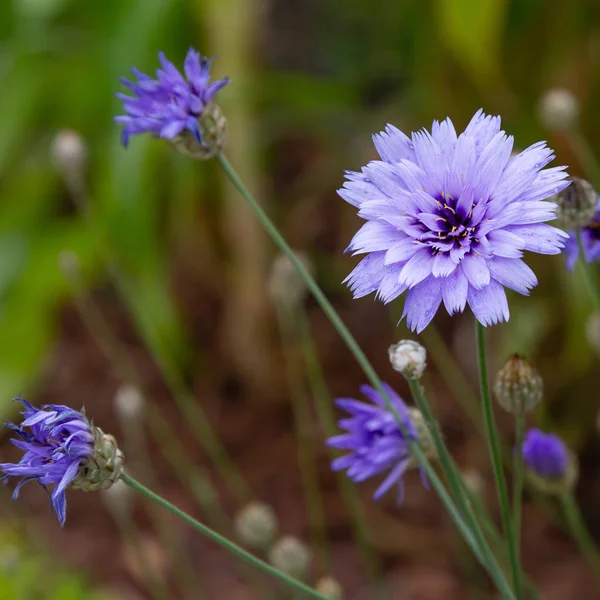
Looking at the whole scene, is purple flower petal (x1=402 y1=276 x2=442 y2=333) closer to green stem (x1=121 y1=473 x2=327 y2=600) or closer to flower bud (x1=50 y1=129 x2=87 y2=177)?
green stem (x1=121 y1=473 x2=327 y2=600)

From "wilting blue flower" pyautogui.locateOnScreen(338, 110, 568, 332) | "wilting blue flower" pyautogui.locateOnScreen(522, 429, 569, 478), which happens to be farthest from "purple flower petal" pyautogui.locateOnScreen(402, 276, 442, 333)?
"wilting blue flower" pyautogui.locateOnScreen(522, 429, 569, 478)

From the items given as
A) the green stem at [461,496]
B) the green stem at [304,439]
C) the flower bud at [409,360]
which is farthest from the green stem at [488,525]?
the green stem at [304,439]

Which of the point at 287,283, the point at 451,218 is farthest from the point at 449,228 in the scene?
the point at 287,283

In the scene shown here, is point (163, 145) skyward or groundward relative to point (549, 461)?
skyward

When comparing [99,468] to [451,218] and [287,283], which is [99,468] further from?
[287,283]

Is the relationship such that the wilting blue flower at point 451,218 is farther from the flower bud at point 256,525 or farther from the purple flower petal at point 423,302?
the flower bud at point 256,525

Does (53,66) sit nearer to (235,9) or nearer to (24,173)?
(24,173)
